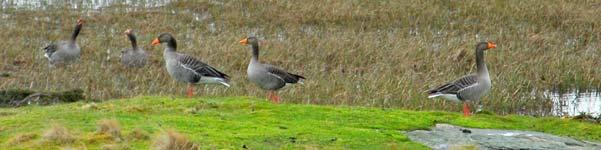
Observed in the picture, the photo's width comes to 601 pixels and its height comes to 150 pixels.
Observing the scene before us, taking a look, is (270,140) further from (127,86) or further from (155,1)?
(155,1)

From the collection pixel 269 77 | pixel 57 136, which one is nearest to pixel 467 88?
pixel 269 77

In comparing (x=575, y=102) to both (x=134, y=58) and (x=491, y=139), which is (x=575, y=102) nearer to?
(x=491, y=139)

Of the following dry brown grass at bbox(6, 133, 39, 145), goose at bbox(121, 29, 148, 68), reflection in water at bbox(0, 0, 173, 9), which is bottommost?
dry brown grass at bbox(6, 133, 39, 145)

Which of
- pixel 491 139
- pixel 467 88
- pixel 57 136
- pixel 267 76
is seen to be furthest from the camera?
pixel 267 76

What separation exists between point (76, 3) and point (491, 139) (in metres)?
25.0

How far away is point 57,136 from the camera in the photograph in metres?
11.6

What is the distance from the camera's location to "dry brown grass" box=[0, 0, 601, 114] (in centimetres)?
2080

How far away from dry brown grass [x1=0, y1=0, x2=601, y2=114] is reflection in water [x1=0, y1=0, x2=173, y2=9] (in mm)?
1050

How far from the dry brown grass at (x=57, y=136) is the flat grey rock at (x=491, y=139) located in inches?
153

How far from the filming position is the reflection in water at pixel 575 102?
20434mm

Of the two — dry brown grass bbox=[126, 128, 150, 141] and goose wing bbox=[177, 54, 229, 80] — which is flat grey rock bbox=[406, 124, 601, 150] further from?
goose wing bbox=[177, 54, 229, 80]

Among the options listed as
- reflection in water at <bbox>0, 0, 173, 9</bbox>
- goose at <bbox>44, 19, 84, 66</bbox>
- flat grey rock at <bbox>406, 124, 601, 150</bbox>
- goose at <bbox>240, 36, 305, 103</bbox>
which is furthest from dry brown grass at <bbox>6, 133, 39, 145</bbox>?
reflection in water at <bbox>0, 0, 173, 9</bbox>

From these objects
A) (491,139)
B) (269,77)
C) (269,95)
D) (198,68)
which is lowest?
(491,139)

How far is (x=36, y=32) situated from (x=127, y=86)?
8.43 m
